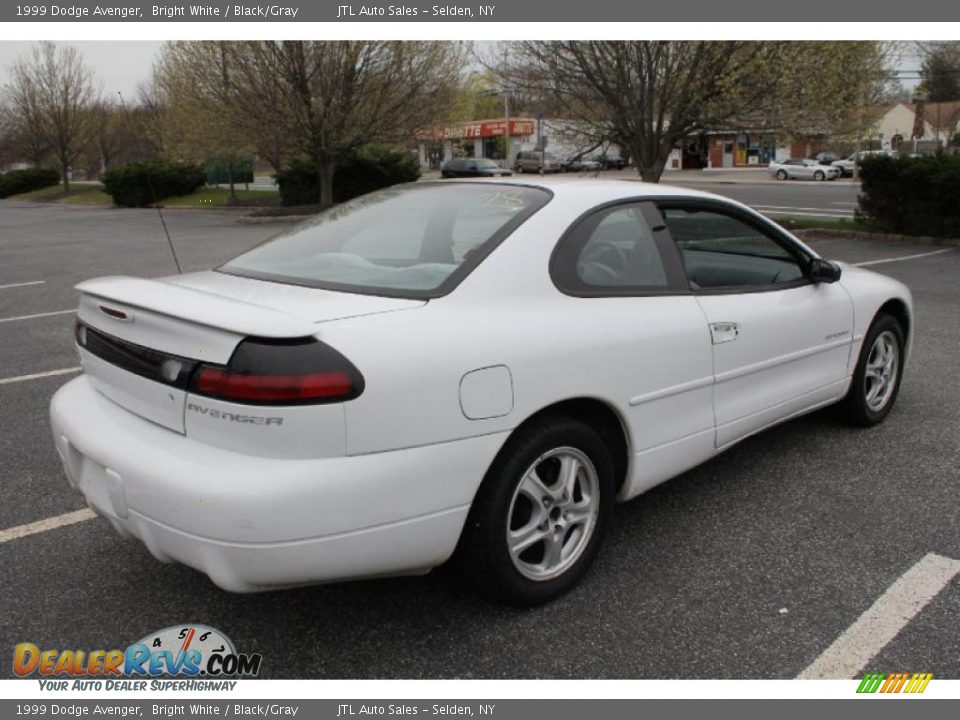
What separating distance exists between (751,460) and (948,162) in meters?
12.1

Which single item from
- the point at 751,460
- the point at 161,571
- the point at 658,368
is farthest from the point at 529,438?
the point at 751,460

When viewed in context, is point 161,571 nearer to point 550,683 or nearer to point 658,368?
point 550,683

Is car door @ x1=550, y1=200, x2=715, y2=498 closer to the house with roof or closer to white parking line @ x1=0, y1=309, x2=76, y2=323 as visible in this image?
white parking line @ x1=0, y1=309, x2=76, y2=323

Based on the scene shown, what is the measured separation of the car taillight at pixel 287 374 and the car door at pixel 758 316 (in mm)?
1699

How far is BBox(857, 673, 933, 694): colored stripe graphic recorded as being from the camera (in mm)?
2490

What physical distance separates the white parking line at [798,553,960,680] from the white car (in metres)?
0.84

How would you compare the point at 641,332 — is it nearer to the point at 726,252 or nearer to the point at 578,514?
the point at 578,514

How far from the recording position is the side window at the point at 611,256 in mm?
3010

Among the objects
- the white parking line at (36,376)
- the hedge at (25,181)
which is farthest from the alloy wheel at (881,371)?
the hedge at (25,181)

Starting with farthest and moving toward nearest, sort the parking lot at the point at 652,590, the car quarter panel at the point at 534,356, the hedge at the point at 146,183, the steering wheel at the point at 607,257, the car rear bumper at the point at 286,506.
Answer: the hedge at the point at 146,183 < the steering wheel at the point at 607,257 < the parking lot at the point at 652,590 < the car quarter panel at the point at 534,356 < the car rear bumper at the point at 286,506

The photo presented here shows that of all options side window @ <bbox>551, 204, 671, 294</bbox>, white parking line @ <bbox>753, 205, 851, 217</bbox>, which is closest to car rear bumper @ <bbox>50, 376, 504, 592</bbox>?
side window @ <bbox>551, 204, 671, 294</bbox>

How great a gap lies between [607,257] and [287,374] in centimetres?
146

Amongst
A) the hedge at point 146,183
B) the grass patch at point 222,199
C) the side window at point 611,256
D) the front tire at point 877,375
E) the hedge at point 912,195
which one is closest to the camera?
the side window at point 611,256

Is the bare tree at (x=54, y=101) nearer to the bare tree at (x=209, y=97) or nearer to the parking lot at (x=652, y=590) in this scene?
the bare tree at (x=209, y=97)
